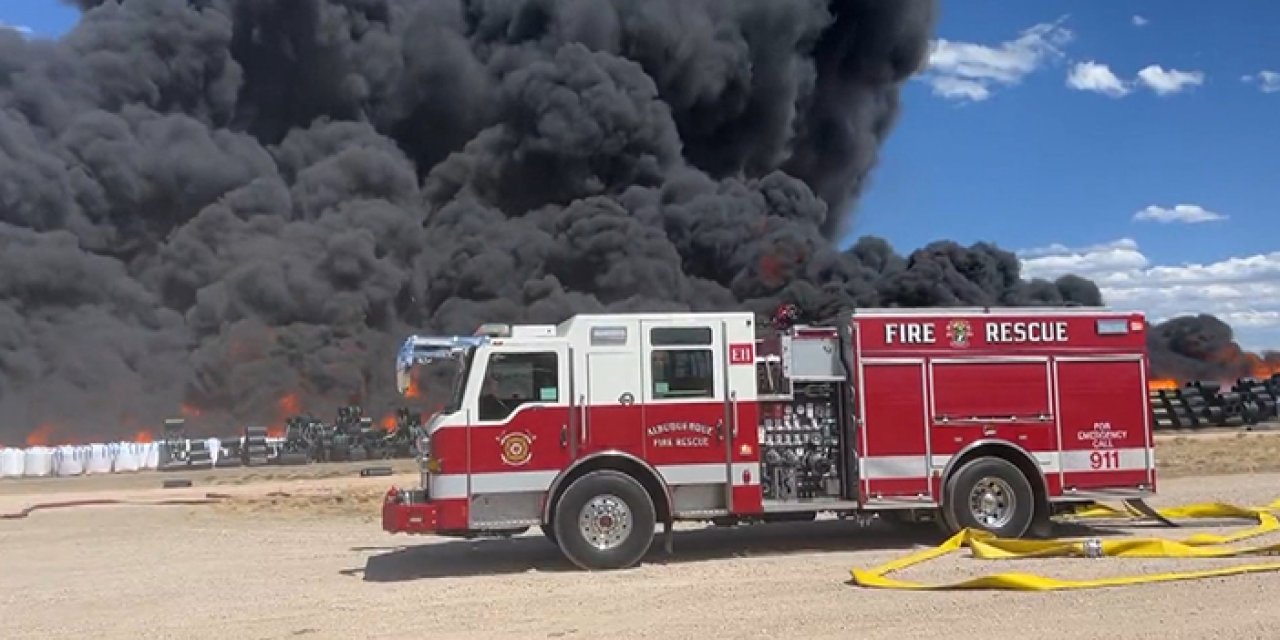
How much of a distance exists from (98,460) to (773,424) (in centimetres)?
2886

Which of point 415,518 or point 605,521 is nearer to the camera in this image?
point 415,518

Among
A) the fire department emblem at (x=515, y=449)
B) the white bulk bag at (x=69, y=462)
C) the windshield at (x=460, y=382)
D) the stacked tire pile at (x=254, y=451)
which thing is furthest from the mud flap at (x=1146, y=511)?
the white bulk bag at (x=69, y=462)

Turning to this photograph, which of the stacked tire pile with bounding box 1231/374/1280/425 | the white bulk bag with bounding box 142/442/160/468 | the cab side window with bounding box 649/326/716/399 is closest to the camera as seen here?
the cab side window with bounding box 649/326/716/399

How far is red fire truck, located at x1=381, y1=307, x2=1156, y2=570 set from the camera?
1186cm

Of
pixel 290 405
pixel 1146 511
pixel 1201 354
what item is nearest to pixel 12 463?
pixel 290 405

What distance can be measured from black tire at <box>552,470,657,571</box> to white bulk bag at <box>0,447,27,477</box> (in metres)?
28.9

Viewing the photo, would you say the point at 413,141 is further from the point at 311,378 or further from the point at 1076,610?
the point at 1076,610

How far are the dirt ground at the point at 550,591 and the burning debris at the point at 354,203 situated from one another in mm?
31442

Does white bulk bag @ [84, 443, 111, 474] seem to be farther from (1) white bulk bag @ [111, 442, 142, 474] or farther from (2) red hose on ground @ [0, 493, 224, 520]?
(2) red hose on ground @ [0, 493, 224, 520]

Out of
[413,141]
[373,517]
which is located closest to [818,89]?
[413,141]

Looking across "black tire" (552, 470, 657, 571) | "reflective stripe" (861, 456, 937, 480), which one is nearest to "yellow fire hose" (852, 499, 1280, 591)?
"reflective stripe" (861, 456, 937, 480)

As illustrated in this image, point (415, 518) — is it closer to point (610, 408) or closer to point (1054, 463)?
point (610, 408)

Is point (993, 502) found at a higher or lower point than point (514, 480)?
lower

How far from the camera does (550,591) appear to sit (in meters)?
10.7
